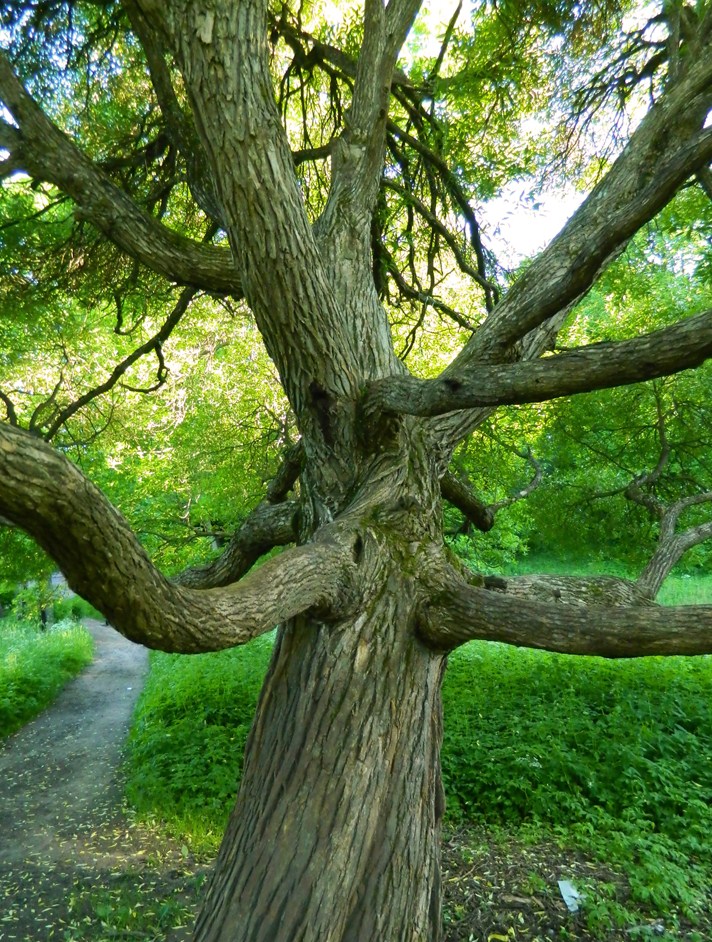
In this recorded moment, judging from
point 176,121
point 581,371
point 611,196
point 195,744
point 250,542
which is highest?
point 176,121

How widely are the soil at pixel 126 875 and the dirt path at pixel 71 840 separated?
0.01m

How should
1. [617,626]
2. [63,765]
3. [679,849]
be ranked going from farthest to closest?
[63,765] → [679,849] → [617,626]

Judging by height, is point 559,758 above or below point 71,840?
above

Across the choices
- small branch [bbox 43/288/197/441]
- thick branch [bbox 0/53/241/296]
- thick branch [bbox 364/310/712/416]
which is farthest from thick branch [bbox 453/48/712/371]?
small branch [bbox 43/288/197/441]

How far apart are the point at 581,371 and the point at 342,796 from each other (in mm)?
1997

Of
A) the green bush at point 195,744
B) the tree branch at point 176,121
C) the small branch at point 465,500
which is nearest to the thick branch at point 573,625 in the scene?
the small branch at point 465,500

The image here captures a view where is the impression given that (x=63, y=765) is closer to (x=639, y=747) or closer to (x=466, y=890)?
(x=466, y=890)

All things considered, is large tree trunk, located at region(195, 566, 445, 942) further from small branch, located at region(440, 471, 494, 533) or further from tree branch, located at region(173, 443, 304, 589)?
small branch, located at region(440, 471, 494, 533)

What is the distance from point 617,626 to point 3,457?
2534mm

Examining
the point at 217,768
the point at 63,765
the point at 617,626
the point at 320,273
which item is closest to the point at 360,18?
the point at 320,273

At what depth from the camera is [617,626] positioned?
2973 millimetres

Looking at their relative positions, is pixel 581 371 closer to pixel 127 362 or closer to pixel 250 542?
pixel 250 542

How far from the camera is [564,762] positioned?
618 centimetres

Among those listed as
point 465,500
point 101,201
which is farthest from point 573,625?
point 101,201
